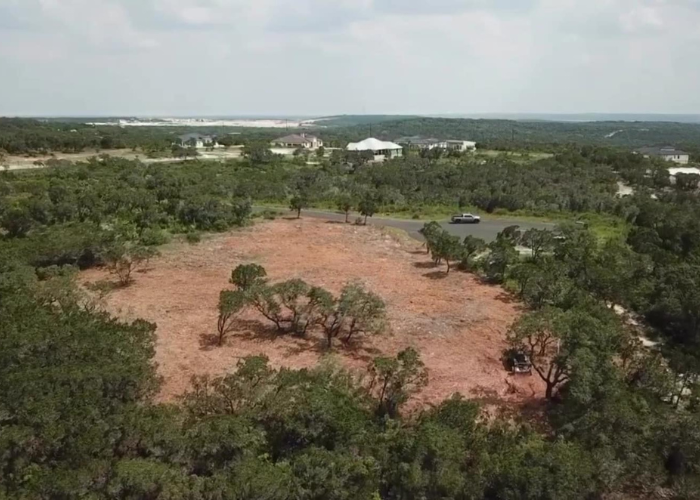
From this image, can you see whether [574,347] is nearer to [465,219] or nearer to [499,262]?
[499,262]

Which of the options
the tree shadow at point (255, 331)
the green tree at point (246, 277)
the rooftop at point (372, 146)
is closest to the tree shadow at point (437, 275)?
the green tree at point (246, 277)

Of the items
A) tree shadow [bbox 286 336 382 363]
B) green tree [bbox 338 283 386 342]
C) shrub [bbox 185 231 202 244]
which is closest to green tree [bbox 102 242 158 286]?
shrub [bbox 185 231 202 244]

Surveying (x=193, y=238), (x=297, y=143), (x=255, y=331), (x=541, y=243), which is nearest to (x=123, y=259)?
(x=193, y=238)

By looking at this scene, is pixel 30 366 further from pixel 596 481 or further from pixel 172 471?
pixel 596 481

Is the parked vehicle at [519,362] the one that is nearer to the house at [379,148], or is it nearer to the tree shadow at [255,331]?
the tree shadow at [255,331]

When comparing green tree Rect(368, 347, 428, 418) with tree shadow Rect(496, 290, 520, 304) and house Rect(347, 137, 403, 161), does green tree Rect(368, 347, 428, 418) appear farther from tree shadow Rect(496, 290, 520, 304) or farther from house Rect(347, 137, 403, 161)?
house Rect(347, 137, 403, 161)
